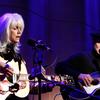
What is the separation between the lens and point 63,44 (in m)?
5.39

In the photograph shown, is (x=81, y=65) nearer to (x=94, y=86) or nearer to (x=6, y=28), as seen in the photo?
(x=94, y=86)

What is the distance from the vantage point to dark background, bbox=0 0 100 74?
510cm

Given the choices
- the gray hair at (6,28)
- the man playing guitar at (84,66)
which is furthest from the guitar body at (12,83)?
the man playing guitar at (84,66)

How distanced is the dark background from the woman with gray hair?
58.3 inches

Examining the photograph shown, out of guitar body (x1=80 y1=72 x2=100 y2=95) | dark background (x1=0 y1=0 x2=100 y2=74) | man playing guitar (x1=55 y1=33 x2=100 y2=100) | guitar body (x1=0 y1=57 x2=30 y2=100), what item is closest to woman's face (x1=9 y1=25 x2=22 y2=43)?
guitar body (x1=0 y1=57 x2=30 y2=100)

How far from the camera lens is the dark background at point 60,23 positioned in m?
5.10

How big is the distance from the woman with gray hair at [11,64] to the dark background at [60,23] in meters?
1.48

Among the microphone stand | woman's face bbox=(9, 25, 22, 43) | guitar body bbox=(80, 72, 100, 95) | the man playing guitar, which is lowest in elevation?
guitar body bbox=(80, 72, 100, 95)

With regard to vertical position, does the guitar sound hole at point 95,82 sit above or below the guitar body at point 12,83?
below

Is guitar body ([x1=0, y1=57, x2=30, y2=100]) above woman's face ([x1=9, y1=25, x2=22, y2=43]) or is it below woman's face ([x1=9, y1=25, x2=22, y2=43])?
below

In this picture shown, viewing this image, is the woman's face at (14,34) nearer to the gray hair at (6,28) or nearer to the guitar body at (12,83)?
the gray hair at (6,28)

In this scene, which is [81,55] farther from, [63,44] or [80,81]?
[63,44]

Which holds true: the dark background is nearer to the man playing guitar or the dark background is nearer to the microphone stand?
the man playing guitar

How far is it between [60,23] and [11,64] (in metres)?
2.11
